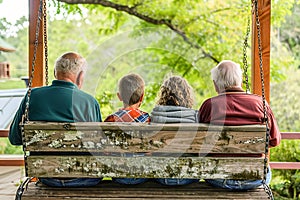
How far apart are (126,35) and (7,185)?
413 cm

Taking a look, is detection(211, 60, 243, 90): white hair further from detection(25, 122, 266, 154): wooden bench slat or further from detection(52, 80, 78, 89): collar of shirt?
detection(52, 80, 78, 89): collar of shirt

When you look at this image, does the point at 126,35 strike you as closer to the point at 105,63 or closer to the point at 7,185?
the point at 105,63

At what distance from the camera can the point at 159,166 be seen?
2152mm

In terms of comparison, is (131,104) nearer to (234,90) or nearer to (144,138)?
(144,138)

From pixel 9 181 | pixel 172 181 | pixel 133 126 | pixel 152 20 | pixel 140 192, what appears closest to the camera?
pixel 133 126

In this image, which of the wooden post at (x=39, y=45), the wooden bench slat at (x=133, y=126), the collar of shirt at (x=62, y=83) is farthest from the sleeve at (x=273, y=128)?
the wooden post at (x=39, y=45)

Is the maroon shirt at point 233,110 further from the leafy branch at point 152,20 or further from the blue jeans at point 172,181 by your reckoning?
the leafy branch at point 152,20

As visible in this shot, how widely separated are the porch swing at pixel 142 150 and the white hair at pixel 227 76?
0.31 meters

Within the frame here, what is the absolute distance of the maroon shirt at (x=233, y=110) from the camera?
7.34 feet

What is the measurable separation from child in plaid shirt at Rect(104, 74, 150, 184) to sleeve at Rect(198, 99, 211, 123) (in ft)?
0.87

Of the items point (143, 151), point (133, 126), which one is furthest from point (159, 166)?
point (133, 126)

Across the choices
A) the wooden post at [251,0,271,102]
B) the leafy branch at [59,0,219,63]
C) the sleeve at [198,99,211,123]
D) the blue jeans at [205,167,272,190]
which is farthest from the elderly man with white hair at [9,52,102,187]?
the leafy branch at [59,0,219,63]

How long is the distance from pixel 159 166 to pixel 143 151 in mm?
102

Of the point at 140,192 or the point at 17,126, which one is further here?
the point at 17,126
